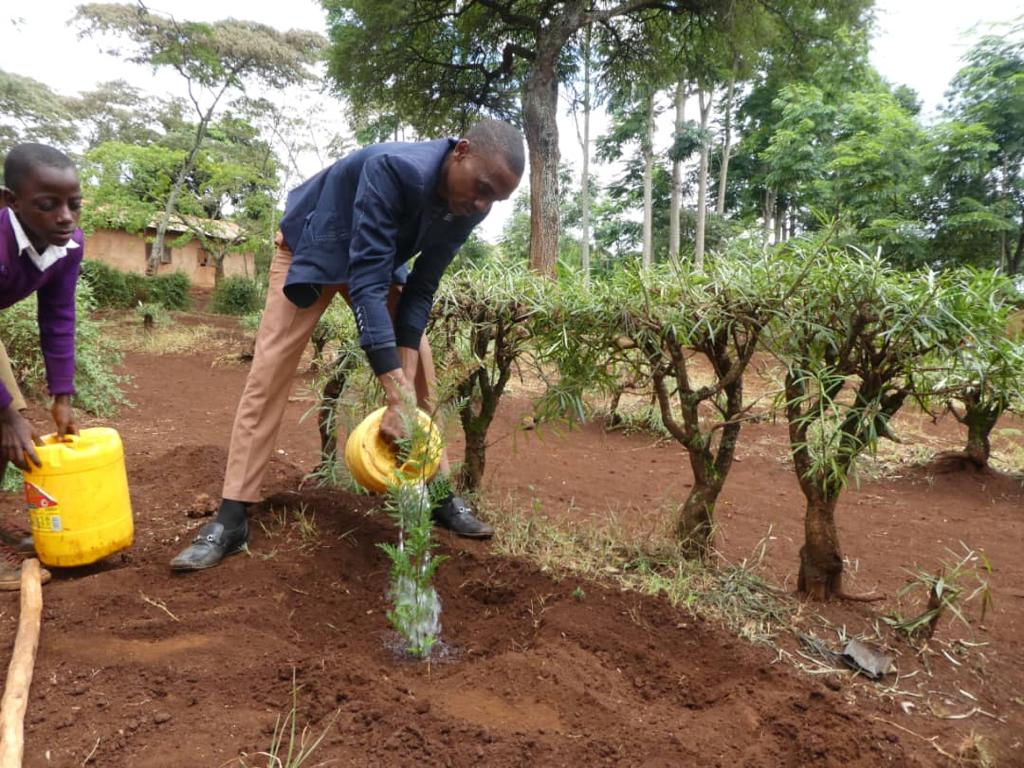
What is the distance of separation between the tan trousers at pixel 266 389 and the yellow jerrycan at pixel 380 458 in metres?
0.56

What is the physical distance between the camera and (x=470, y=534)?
2.56 meters

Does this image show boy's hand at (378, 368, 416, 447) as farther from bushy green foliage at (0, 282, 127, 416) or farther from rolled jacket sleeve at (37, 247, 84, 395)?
bushy green foliage at (0, 282, 127, 416)

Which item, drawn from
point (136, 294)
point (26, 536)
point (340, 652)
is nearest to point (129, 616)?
point (340, 652)

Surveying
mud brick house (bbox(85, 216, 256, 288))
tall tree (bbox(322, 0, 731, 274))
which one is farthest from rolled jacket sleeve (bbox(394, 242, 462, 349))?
mud brick house (bbox(85, 216, 256, 288))

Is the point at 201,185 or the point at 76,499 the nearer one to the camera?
the point at 76,499

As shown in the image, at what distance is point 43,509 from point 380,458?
123cm

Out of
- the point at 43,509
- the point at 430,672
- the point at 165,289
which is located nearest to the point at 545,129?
the point at 43,509

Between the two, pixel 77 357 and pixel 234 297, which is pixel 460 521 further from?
pixel 234 297

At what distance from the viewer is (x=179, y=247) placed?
19.5 m

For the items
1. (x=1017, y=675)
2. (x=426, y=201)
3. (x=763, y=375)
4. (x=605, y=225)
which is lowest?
(x=1017, y=675)

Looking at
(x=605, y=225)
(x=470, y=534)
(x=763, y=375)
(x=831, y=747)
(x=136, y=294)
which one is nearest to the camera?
(x=831, y=747)

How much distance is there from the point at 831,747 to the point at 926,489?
4.38 m

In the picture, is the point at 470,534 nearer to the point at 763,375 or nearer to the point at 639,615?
the point at 639,615

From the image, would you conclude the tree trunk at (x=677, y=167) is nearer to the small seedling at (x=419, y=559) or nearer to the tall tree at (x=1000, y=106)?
the tall tree at (x=1000, y=106)
